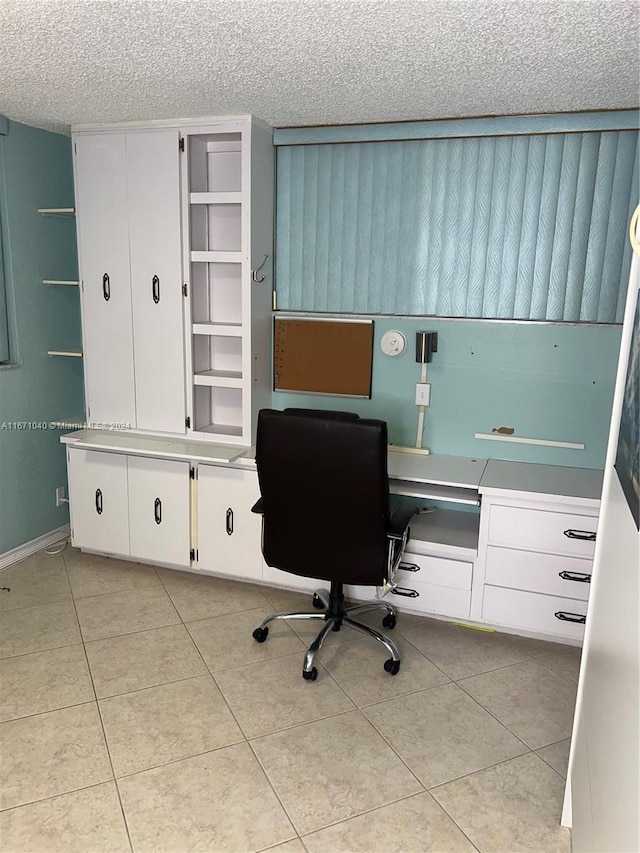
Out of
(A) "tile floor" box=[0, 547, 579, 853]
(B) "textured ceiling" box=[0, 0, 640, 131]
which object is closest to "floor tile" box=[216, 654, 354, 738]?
(A) "tile floor" box=[0, 547, 579, 853]

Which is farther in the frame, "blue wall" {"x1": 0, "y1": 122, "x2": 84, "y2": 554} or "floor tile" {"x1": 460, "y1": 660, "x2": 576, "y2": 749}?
"blue wall" {"x1": 0, "y1": 122, "x2": 84, "y2": 554}

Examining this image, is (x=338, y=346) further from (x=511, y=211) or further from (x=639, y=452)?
(x=639, y=452)

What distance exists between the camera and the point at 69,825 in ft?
6.66

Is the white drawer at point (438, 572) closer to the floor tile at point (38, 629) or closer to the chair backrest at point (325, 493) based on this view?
the chair backrest at point (325, 493)

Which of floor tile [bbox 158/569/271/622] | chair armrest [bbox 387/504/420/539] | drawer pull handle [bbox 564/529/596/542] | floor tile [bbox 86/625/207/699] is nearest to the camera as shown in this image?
chair armrest [bbox 387/504/420/539]

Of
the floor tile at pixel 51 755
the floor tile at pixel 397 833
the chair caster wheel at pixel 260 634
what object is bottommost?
the floor tile at pixel 397 833

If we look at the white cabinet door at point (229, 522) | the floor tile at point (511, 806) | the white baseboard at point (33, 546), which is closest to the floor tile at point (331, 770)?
the floor tile at point (511, 806)

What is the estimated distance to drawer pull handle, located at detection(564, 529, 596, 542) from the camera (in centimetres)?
288

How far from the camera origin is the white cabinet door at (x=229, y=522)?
137 inches

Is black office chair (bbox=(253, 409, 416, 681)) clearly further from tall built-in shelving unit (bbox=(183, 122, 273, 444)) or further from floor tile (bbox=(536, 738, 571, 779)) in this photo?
tall built-in shelving unit (bbox=(183, 122, 273, 444))

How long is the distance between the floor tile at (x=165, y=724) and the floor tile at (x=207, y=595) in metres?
0.61

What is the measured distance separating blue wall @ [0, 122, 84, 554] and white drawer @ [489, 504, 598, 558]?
8.72ft

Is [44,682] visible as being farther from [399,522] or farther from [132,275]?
[132,275]

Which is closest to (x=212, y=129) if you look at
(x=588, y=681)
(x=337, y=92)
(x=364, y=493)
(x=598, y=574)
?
(x=337, y=92)
